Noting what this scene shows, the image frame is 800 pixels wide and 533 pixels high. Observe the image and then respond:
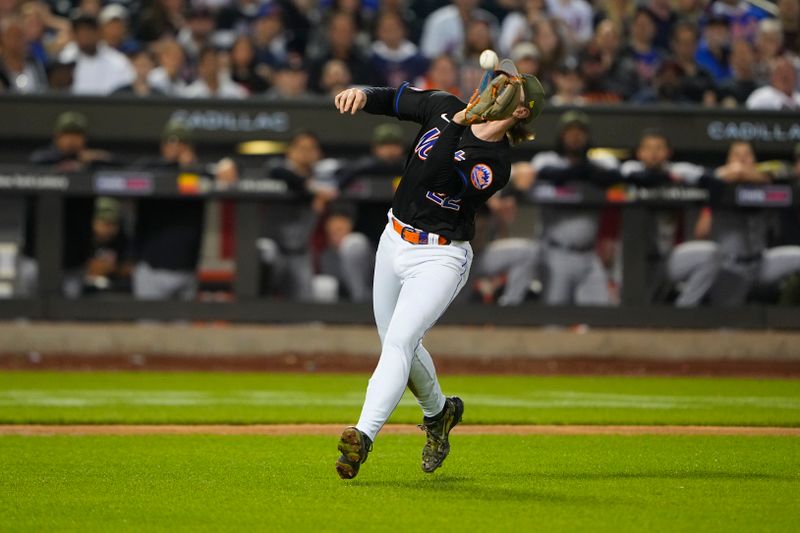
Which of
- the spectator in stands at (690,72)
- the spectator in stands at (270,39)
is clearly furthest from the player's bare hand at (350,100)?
the spectator in stands at (690,72)

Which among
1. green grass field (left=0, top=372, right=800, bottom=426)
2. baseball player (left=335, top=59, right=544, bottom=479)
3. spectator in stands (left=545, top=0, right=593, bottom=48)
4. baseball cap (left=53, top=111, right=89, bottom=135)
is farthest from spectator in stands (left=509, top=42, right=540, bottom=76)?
baseball player (left=335, top=59, right=544, bottom=479)

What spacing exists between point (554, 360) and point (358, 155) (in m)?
3.01

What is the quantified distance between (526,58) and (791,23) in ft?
14.0

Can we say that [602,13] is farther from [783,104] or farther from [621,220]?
[621,220]

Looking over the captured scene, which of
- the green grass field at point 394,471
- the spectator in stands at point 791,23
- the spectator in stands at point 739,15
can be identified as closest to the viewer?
the green grass field at point 394,471

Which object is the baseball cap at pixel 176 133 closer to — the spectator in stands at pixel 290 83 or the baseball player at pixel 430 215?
the spectator in stands at pixel 290 83

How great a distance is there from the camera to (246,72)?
14.3 meters

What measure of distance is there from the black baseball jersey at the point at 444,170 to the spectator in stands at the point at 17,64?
8248mm

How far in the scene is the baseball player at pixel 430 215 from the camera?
230 inches

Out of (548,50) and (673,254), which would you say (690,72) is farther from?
(673,254)

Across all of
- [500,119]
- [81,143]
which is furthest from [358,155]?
[500,119]

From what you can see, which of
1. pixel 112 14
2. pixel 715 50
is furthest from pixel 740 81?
pixel 112 14

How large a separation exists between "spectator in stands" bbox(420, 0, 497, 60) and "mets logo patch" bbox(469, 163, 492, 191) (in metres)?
8.93

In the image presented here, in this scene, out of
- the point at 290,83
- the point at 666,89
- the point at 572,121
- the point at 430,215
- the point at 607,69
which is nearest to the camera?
the point at 430,215
